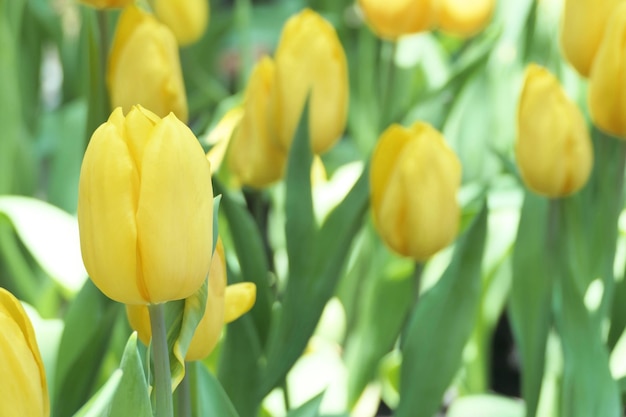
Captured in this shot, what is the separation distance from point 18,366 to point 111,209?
0.28 ft

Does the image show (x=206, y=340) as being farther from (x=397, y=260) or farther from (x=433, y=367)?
(x=397, y=260)

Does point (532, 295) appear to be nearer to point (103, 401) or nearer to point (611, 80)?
point (611, 80)

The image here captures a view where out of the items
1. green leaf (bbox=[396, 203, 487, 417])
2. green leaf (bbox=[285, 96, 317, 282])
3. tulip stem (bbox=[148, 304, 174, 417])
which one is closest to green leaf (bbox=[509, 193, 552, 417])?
green leaf (bbox=[396, 203, 487, 417])

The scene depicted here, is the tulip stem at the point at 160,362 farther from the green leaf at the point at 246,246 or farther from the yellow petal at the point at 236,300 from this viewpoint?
the green leaf at the point at 246,246

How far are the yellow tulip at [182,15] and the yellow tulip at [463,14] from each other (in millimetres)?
266

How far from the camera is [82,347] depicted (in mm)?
769

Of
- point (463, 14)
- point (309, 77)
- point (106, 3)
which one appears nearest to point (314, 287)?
point (309, 77)

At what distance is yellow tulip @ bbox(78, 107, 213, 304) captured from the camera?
49 cm

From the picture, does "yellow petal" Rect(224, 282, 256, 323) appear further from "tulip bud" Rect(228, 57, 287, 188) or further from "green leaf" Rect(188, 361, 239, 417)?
"tulip bud" Rect(228, 57, 287, 188)

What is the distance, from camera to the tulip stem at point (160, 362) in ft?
1.71

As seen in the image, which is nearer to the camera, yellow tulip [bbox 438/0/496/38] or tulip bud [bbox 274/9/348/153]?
tulip bud [bbox 274/9/348/153]

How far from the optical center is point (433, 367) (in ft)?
2.66

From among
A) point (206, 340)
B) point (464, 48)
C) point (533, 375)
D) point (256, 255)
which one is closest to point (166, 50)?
point (256, 255)

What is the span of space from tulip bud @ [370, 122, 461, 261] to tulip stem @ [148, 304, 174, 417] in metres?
0.28
